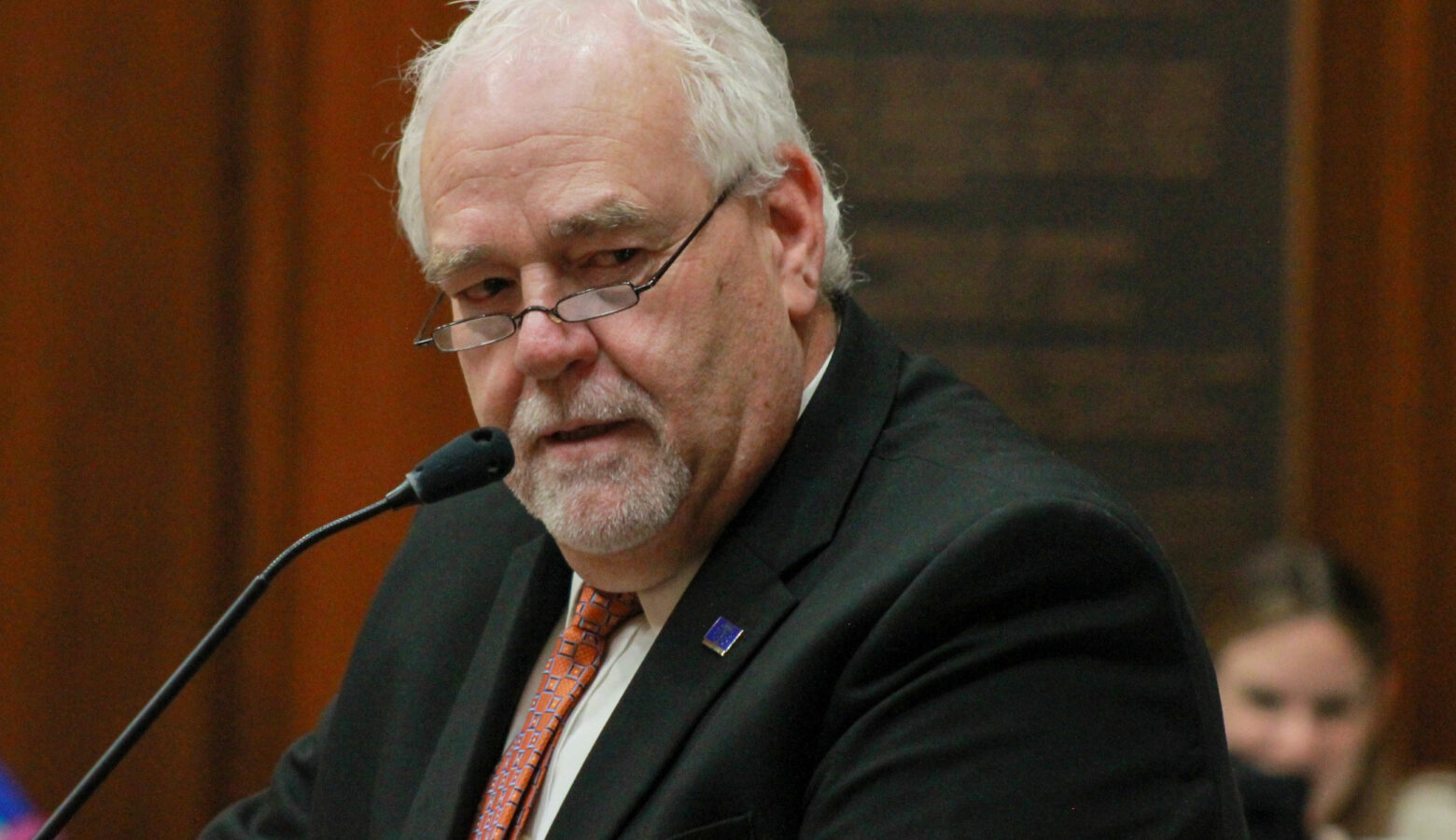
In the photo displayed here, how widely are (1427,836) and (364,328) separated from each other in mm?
1932

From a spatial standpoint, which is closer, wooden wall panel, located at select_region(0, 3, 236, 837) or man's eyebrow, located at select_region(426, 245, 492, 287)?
man's eyebrow, located at select_region(426, 245, 492, 287)

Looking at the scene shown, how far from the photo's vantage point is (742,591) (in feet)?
4.54

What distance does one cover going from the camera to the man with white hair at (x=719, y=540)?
1.17 m

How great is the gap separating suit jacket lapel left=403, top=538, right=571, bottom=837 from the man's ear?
15.4 inches

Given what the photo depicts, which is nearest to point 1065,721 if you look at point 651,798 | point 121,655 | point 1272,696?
point 651,798

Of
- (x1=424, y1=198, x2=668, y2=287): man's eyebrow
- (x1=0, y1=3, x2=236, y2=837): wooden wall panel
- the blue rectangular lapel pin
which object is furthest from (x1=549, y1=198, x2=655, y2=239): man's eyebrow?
(x1=0, y1=3, x2=236, y2=837): wooden wall panel

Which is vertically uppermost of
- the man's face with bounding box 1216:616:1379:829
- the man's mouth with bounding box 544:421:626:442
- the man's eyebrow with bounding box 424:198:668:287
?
the man's eyebrow with bounding box 424:198:668:287

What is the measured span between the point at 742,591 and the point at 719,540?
8 centimetres

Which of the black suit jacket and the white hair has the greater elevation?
the white hair

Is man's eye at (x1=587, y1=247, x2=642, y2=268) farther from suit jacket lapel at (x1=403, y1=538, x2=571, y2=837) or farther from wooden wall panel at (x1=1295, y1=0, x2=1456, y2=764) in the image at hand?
wooden wall panel at (x1=1295, y1=0, x2=1456, y2=764)

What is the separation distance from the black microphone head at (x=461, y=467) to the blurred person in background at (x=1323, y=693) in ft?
5.29

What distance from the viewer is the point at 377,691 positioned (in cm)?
172

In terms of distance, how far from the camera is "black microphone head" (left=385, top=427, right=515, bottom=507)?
4.16ft

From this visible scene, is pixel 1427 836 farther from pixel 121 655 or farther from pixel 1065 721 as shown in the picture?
pixel 121 655
